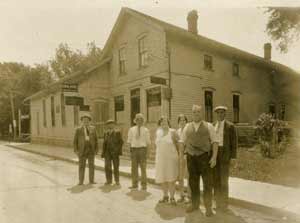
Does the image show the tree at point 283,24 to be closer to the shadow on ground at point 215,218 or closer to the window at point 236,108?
the window at point 236,108

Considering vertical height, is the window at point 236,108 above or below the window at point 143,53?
below

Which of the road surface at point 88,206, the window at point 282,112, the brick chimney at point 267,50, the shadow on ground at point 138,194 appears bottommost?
the shadow on ground at point 138,194

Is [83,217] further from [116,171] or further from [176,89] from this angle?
[176,89]

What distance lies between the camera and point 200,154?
18.2 ft

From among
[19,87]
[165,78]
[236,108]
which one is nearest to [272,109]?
[236,108]

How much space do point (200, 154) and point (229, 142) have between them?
2.37ft

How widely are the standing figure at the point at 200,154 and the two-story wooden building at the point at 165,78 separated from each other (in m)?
8.15

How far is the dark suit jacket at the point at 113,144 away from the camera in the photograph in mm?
8508

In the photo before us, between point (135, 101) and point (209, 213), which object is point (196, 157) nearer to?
point (209, 213)

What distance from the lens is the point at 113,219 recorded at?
17.5 feet

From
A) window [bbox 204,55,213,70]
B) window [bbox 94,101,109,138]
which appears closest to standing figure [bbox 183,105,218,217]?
window [bbox 204,55,213,70]

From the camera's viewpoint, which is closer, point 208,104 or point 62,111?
point 208,104

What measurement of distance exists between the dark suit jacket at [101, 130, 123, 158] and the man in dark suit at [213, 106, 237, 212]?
129 inches

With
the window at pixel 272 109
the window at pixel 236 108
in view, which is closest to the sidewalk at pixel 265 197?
the window at pixel 236 108
